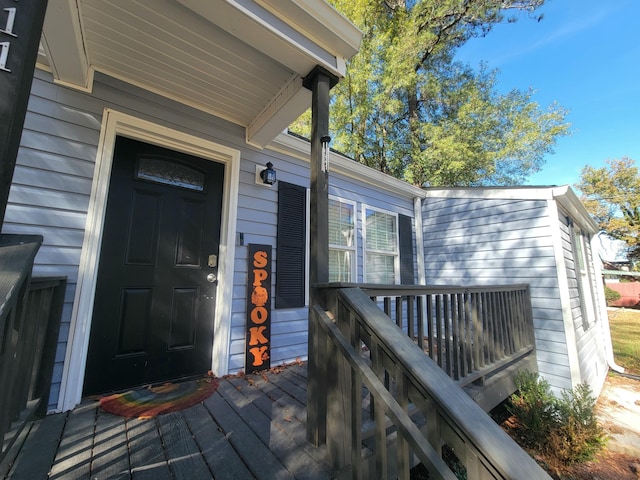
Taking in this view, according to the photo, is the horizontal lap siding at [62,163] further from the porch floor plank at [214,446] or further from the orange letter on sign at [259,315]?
the orange letter on sign at [259,315]

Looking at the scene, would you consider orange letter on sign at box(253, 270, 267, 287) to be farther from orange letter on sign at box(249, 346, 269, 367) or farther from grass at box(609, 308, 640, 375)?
grass at box(609, 308, 640, 375)

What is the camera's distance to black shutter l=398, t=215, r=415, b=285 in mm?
4539

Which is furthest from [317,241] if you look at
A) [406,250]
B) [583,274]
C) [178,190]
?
[583,274]

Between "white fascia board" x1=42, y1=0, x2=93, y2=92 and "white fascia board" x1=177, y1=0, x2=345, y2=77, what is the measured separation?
682 millimetres

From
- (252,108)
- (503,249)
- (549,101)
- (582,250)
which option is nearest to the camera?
(252,108)

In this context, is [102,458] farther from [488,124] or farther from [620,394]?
[488,124]

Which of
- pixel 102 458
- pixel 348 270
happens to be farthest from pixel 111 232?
pixel 348 270

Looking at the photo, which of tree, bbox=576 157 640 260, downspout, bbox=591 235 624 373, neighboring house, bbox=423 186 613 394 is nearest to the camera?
neighboring house, bbox=423 186 613 394

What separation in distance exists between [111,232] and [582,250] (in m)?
7.49

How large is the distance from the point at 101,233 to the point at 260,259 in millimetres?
1292

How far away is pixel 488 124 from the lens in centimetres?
789

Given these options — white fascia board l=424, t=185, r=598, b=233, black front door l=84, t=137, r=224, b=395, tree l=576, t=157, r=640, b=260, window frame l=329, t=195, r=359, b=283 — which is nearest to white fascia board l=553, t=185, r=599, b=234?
white fascia board l=424, t=185, r=598, b=233

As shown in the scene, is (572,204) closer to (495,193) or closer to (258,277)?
(495,193)

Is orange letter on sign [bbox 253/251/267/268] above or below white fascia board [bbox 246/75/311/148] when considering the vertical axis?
below
